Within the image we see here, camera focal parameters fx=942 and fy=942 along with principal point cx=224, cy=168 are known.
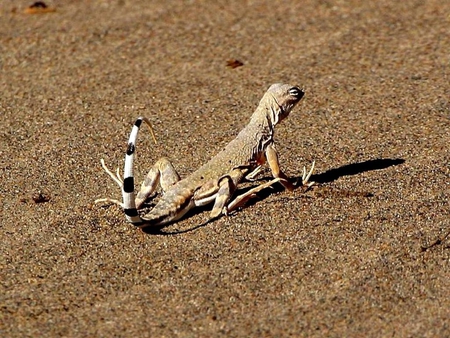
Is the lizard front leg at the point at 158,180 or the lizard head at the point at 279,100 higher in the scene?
the lizard head at the point at 279,100

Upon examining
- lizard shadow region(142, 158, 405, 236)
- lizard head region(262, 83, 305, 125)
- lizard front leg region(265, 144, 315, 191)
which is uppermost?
lizard head region(262, 83, 305, 125)


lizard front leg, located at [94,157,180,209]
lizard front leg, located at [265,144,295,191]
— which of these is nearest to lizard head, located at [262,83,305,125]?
lizard front leg, located at [265,144,295,191]

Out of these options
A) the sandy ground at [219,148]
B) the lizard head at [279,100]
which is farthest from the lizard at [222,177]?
the sandy ground at [219,148]

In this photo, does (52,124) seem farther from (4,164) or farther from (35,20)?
(35,20)

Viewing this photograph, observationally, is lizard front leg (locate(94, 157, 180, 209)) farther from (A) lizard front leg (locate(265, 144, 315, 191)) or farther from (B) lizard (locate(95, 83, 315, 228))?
(A) lizard front leg (locate(265, 144, 315, 191))

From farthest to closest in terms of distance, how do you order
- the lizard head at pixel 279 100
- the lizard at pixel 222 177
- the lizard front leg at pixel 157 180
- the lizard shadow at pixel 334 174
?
1. the lizard head at pixel 279 100
2. the lizard shadow at pixel 334 174
3. the lizard front leg at pixel 157 180
4. the lizard at pixel 222 177

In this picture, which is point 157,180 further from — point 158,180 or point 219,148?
point 219,148

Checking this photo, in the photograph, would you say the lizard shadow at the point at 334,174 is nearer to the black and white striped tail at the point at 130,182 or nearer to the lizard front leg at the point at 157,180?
the lizard front leg at the point at 157,180

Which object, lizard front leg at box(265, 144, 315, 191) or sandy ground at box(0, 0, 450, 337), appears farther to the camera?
lizard front leg at box(265, 144, 315, 191)

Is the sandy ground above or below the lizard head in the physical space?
below
